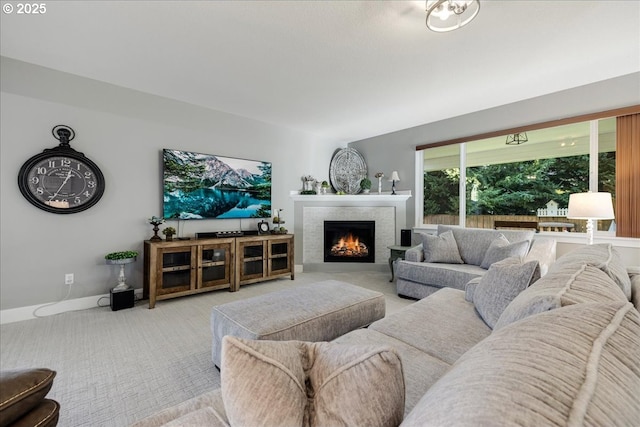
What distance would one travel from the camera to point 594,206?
106 inches

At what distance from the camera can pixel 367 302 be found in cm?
205

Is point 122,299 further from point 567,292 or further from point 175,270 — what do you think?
point 567,292

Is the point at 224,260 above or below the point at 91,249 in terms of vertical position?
below

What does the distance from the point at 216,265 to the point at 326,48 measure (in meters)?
2.83

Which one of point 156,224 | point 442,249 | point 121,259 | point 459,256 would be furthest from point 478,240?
point 121,259

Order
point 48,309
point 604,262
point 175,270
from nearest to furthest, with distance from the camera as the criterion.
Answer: point 604,262 → point 48,309 → point 175,270

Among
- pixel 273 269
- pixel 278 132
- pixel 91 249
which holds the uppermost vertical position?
pixel 278 132

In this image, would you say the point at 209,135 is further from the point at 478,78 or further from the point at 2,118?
the point at 478,78

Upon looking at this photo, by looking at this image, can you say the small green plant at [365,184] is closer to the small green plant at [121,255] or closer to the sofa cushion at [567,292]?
the small green plant at [121,255]

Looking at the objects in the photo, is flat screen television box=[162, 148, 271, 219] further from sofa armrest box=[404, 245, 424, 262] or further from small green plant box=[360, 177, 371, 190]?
sofa armrest box=[404, 245, 424, 262]

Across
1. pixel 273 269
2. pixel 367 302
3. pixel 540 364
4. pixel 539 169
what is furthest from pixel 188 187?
pixel 539 169

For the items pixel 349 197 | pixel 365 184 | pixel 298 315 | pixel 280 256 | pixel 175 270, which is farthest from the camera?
pixel 365 184

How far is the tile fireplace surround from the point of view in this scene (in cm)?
489

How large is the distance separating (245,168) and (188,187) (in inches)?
35.4
